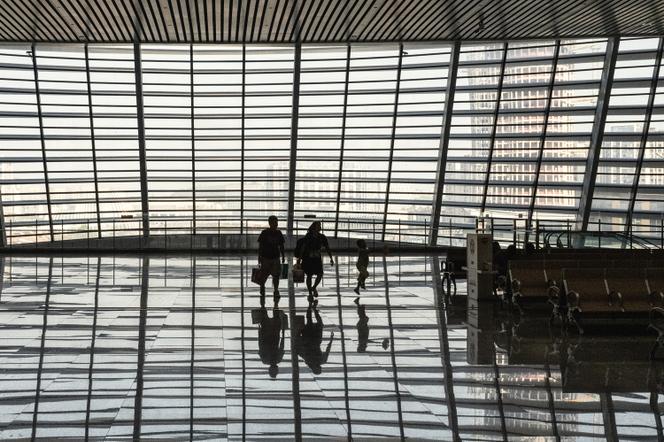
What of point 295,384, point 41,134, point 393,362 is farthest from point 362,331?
point 41,134

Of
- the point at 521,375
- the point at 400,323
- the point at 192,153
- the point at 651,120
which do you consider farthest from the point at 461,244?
the point at 521,375

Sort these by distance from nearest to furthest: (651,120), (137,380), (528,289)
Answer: (137,380)
(528,289)
(651,120)

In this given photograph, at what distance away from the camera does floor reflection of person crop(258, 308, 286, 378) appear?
905cm

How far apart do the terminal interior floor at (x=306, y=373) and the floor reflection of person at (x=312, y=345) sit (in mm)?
34

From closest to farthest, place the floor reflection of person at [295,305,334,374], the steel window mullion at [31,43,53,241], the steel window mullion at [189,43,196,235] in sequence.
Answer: the floor reflection of person at [295,305,334,374], the steel window mullion at [31,43,53,241], the steel window mullion at [189,43,196,235]

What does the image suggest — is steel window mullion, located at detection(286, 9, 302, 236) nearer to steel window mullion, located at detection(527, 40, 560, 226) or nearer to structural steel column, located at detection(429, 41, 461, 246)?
structural steel column, located at detection(429, 41, 461, 246)

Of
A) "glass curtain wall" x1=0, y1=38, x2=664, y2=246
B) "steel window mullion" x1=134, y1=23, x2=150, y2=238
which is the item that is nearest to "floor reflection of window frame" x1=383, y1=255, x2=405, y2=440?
"glass curtain wall" x1=0, y1=38, x2=664, y2=246

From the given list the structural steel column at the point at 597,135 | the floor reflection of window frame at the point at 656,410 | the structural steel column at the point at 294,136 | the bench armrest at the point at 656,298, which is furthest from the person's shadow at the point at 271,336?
the structural steel column at the point at 597,135

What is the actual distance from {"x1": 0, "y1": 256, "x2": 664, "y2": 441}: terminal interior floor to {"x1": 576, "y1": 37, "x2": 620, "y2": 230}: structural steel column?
1330cm

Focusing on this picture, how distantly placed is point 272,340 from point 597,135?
727 inches

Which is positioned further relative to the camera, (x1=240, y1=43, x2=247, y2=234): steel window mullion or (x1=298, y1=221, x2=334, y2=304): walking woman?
(x1=240, y1=43, x2=247, y2=234): steel window mullion

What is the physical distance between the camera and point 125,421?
6.48 metres

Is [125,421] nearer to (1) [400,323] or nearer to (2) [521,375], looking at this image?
(2) [521,375]

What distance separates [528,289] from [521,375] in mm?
5439
